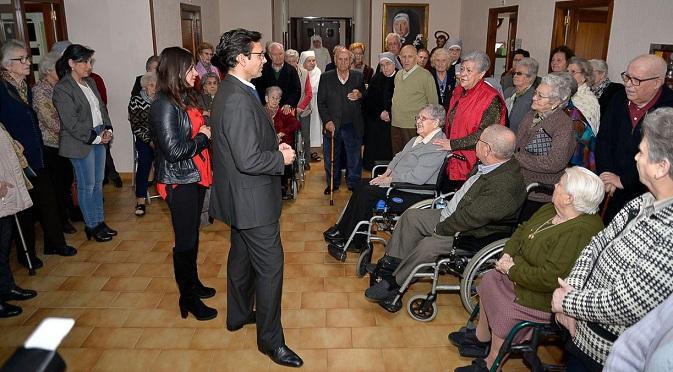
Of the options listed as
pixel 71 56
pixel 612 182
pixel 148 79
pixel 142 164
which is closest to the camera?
pixel 612 182

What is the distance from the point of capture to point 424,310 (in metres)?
2.91

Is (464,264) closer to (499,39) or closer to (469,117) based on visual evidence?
(469,117)

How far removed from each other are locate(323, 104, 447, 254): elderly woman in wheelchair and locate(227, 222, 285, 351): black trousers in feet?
3.56

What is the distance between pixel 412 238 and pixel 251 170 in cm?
131

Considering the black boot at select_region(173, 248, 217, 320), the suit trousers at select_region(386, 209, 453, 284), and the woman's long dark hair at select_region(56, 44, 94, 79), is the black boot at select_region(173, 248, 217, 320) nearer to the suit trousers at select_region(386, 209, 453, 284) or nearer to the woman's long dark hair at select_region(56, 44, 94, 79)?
the suit trousers at select_region(386, 209, 453, 284)

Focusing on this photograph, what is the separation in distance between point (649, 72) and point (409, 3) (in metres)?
6.41

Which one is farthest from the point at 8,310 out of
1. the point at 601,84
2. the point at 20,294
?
the point at 601,84

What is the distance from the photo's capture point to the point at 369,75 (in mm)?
7383

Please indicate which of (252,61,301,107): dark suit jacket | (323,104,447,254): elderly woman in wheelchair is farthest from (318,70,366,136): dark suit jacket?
(323,104,447,254): elderly woman in wheelchair

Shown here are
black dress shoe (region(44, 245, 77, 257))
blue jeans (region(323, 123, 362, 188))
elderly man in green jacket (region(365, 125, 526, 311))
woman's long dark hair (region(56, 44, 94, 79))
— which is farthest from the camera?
blue jeans (region(323, 123, 362, 188))

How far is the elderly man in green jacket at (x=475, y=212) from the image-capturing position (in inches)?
103

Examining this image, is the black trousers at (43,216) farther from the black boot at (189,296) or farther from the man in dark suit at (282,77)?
the man in dark suit at (282,77)

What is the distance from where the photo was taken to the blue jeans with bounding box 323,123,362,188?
517 centimetres

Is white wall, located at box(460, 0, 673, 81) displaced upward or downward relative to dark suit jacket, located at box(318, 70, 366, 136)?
upward
